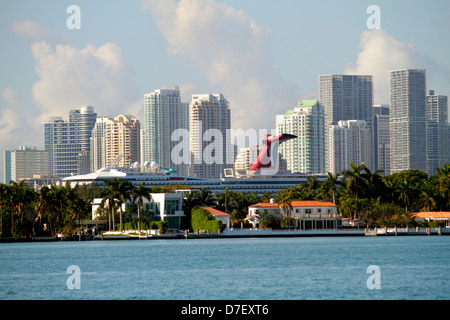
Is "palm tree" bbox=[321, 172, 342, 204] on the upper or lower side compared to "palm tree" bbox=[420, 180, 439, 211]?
upper

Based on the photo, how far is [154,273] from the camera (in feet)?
197

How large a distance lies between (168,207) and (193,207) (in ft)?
15.4

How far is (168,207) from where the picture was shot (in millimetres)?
115688

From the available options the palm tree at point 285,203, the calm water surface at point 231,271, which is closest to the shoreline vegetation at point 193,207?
the palm tree at point 285,203

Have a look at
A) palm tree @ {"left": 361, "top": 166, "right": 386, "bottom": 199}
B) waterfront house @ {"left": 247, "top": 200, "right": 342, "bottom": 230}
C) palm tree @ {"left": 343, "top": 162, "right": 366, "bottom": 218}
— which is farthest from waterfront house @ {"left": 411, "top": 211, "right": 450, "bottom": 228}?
palm tree @ {"left": 343, "top": 162, "right": 366, "bottom": 218}

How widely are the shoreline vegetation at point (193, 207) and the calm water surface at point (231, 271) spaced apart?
1340 centimetres

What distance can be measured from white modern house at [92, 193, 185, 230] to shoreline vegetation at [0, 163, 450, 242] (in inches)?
45.3

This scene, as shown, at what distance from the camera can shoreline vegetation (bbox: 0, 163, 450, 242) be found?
4156 inches

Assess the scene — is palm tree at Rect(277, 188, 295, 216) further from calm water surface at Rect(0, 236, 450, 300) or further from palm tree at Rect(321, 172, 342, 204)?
calm water surface at Rect(0, 236, 450, 300)
